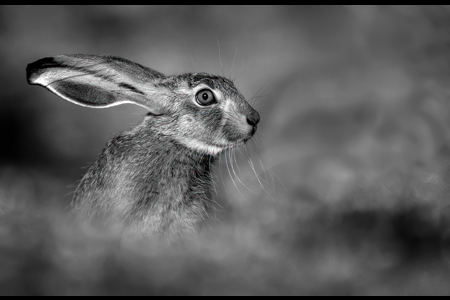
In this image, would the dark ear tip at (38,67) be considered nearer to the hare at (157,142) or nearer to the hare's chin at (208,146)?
the hare at (157,142)

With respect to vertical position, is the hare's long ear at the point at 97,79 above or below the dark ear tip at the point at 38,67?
above

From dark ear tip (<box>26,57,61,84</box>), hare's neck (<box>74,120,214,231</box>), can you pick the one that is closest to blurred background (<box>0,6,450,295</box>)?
hare's neck (<box>74,120,214,231</box>)

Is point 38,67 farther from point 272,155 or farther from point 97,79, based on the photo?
point 272,155

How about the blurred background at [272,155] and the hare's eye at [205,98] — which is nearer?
the blurred background at [272,155]

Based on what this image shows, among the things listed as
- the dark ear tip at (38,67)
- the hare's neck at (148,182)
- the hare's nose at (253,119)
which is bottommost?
the hare's neck at (148,182)

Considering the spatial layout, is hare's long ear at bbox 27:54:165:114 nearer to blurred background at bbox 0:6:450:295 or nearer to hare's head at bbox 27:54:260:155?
hare's head at bbox 27:54:260:155

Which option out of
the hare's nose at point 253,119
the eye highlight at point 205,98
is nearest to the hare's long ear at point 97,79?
the eye highlight at point 205,98
